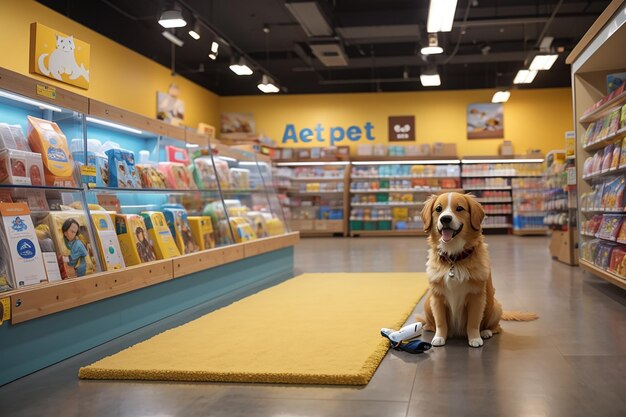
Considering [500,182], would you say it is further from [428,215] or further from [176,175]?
[428,215]

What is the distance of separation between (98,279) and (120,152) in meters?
1.32

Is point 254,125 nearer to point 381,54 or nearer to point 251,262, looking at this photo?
point 381,54

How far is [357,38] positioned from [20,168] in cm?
968

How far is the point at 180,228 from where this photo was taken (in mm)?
4730

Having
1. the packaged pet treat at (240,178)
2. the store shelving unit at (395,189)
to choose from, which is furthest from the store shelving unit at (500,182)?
the packaged pet treat at (240,178)

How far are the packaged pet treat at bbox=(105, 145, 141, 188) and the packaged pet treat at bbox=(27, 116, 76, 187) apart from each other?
570mm

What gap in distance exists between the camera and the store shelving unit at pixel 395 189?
15.1m

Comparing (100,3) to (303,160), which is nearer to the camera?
(100,3)

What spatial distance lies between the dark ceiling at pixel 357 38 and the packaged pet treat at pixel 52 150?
5.31m

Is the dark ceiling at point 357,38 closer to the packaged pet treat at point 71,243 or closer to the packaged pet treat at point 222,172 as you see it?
the packaged pet treat at point 222,172

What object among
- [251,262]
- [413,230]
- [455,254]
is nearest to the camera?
[455,254]

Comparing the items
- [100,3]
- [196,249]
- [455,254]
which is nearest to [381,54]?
[100,3]

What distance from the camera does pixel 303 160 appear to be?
1542 cm

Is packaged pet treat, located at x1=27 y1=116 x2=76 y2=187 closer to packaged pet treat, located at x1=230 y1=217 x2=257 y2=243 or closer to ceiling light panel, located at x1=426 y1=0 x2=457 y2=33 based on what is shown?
packaged pet treat, located at x1=230 y1=217 x2=257 y2=243
